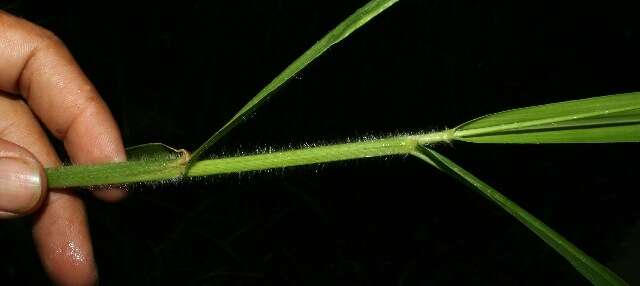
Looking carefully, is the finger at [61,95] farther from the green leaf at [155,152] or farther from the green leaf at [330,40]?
the green leaf at [330,40]

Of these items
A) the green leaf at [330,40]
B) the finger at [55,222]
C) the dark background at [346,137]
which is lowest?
the finger at [55,222]

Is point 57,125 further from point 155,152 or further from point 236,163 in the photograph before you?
point 236,163

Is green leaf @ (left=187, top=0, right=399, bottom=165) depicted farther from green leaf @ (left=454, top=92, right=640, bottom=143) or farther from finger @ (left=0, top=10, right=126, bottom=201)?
finger @ (left=0, top=10, right=126, bottom=201)

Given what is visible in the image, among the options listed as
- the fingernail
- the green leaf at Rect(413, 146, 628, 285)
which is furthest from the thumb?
the green leaf at Rect(413, 146, 628, 285)

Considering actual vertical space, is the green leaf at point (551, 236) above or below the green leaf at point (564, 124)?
below

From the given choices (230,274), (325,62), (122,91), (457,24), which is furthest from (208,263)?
(457,24)

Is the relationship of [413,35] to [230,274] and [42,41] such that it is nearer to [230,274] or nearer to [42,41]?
[230,274]

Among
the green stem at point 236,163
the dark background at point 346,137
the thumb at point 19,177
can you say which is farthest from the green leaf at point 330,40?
the dark background at point 346,137
